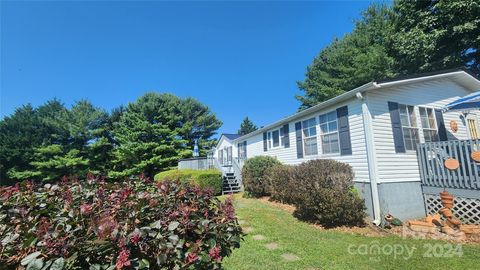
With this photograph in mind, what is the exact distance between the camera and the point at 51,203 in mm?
2141

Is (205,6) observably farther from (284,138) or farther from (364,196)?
(364,196)

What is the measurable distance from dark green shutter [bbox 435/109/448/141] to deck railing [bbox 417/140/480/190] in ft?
5.73

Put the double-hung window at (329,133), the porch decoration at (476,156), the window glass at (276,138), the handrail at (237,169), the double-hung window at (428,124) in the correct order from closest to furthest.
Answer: the porch decoration at (476,156), the double-hung window at (428,124), the double-hung window at (329,133), the window glass at (276,138), the handrail at (237,169)

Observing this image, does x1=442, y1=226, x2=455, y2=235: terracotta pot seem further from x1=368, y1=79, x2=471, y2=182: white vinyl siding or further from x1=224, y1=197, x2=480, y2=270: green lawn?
x1=368, y1=79, x2=471, y2=182: white vinyl siding

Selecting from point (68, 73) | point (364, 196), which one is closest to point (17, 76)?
point (68, 73)

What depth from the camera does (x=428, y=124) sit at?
830 cm

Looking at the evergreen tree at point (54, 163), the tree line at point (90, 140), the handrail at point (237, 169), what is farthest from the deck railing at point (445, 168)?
the evergreen tree at point (54, 163)

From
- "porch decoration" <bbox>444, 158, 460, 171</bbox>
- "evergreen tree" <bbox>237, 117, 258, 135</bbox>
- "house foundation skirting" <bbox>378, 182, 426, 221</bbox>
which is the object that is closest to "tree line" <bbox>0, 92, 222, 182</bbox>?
"evergreen tree" <bbox>237, 117, 258, 135</bbox>

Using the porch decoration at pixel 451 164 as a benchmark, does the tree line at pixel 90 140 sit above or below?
above

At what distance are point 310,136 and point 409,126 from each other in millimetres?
3416

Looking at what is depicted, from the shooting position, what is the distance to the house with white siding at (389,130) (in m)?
6.94

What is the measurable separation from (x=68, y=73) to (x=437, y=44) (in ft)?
73.9

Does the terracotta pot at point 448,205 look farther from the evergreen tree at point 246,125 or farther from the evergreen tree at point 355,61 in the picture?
the evergreen tree at point 246,125

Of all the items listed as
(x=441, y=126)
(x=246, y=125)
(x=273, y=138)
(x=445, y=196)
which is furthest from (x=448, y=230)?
(x=246, y=125)
